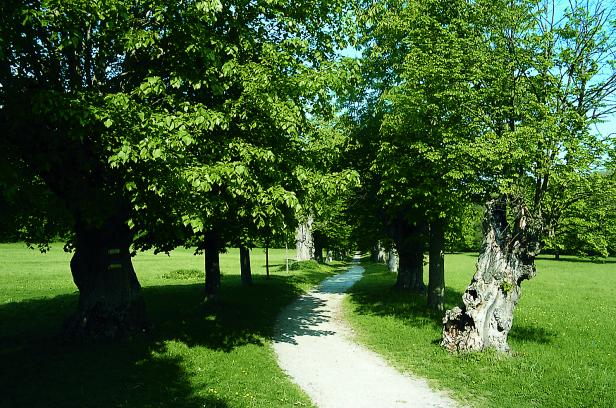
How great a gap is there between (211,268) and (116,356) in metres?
8.91

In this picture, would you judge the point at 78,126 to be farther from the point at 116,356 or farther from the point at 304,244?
the point at 304,244

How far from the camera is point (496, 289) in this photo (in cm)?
1241

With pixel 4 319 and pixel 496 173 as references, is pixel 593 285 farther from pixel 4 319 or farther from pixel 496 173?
pixel 4 319

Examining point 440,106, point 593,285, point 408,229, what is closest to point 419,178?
point 440,106

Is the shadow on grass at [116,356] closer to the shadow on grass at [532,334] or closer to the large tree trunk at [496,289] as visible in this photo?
the large tree trunk at [496,289]

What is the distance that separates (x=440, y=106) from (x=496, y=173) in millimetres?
3279

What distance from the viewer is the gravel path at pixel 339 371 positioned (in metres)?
9.10

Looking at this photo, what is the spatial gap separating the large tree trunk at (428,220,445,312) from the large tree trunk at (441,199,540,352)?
5.69 meters

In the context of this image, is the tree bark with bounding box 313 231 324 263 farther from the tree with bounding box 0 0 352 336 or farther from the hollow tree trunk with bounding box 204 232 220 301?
the tree with bounding box 0 0 352 336

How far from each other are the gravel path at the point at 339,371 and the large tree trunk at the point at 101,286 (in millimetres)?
4823

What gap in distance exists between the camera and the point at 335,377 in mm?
10672

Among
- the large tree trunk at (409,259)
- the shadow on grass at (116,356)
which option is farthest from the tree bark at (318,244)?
the shadow on grass at (116,356)

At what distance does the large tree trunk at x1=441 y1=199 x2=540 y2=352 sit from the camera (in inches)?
482

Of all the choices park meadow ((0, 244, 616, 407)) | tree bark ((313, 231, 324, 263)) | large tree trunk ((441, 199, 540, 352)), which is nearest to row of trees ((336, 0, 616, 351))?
large tree trunk ((441, 199, 540, 352))
